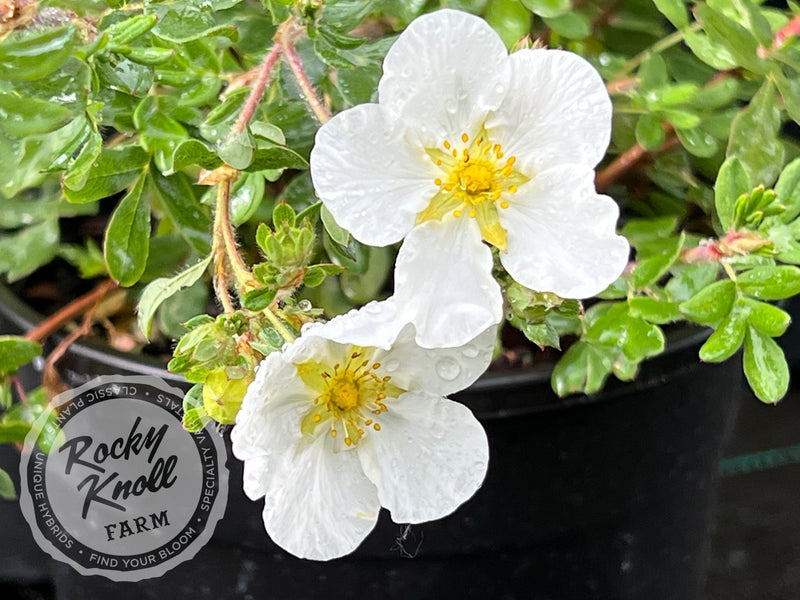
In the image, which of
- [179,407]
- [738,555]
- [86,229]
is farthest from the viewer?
[738,555]

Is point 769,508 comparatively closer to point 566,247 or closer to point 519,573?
point 519,573

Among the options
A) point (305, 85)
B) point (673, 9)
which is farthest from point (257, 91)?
point (673, 9)

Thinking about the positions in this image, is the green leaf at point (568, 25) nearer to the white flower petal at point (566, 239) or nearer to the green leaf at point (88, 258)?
the white flower petal at point (566, 239)

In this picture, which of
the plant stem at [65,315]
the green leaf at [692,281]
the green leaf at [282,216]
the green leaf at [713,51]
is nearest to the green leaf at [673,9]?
the green leaf at [713,51]

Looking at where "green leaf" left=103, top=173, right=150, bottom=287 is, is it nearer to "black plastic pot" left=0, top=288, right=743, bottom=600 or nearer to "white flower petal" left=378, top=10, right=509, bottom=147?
"black plastic pot" left=0, top=288, right=743, bottom=600

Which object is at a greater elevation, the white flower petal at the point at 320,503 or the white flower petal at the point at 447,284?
the white flower petal at the point at 447,284

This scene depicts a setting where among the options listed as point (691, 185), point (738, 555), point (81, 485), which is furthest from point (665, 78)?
point (738, 555)

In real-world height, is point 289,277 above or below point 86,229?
above

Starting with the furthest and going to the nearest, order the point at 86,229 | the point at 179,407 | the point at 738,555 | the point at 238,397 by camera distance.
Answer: the point at 738,555 → the point at 86,229 → the point at 179,407 → the point at 238,397
